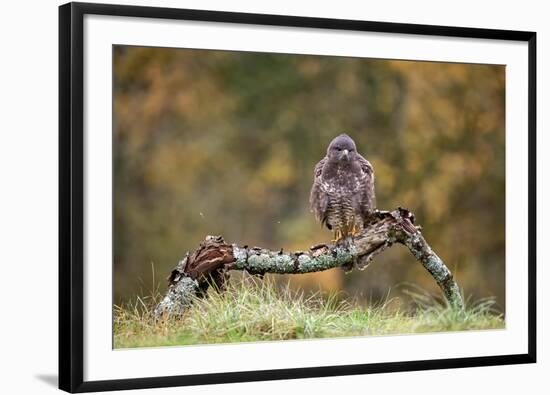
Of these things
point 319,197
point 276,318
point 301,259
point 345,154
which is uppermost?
point 345,154

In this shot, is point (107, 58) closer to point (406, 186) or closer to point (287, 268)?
point (287, 268)

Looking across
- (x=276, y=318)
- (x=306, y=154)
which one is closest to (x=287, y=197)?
(x=306, y=154)

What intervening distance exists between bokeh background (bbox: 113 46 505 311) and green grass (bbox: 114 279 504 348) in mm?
126

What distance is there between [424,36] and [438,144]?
809 millimetres

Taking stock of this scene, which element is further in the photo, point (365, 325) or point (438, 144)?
point (438, 144)

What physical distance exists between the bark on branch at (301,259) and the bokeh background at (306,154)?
0.24 feet

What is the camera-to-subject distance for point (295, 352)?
18.3ft

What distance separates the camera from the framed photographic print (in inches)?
→ 200

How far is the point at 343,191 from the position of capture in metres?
6.00

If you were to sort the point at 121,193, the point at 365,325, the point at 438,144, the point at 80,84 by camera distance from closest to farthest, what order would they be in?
the point at 80,84 → the point at 121,193 → the point at 365,325 → the point at 438,144

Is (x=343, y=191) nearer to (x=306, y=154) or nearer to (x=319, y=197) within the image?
(x=319, y=197)

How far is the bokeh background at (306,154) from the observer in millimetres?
5711

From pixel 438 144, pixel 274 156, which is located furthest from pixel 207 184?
pixel 438 144

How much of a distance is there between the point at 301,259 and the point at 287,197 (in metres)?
0.53
